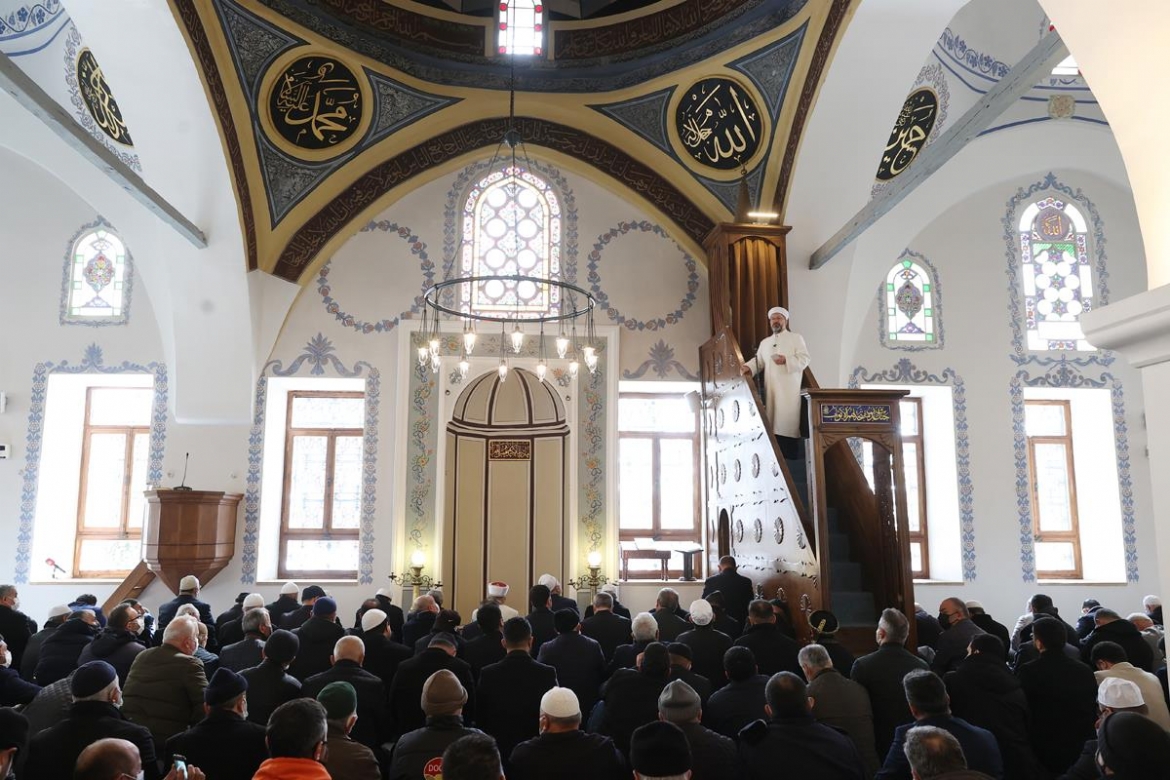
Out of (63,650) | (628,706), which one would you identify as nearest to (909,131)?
(628,706)

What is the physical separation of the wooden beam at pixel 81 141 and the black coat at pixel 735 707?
15.0 feet

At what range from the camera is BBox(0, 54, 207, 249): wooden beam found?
15.6ft

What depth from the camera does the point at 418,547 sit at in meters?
8.38

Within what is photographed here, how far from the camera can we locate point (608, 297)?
8.89m

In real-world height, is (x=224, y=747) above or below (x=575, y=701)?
below

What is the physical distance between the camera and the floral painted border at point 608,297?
29.1 feet

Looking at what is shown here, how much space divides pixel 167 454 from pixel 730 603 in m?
5.31

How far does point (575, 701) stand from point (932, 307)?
25.6 ft

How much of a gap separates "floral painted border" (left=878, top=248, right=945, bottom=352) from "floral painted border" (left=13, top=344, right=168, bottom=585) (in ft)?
23.4

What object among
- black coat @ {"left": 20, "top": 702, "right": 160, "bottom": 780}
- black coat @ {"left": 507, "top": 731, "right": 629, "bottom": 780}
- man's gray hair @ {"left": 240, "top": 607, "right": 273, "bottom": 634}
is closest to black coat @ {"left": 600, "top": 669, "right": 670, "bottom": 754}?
black coat @ {"left": 507, "top": 731, "right": 629, "bottom": 780}

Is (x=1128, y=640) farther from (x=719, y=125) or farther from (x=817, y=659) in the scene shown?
(x=719, y=125)

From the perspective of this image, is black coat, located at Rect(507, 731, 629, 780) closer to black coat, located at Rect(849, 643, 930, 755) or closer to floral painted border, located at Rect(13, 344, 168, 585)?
black coat, located at Rect(849, 643, 930, 755)

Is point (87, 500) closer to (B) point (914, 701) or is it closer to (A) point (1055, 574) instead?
(B) point (914, 701)

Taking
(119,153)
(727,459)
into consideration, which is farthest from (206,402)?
(727,459)
